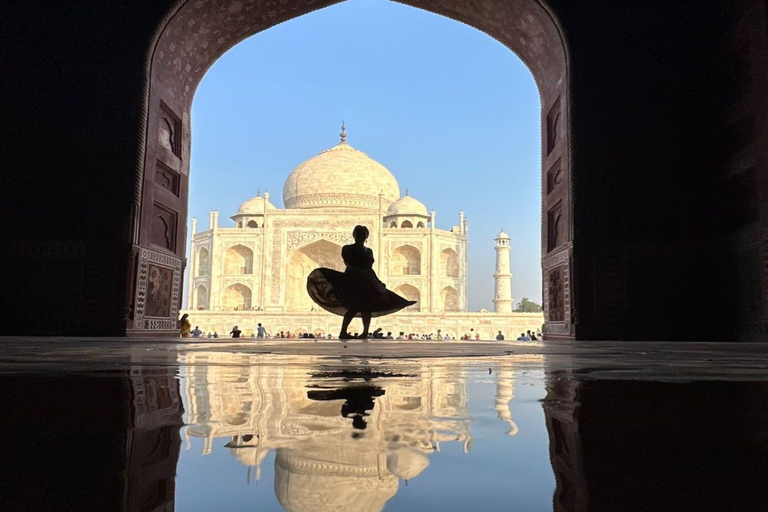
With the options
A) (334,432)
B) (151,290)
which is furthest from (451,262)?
(334,432)

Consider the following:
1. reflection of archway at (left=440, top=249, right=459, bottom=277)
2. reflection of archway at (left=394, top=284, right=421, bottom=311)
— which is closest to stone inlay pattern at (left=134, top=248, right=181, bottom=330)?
reflection of archway at (left=394, top=284, right=421, bottom=311)

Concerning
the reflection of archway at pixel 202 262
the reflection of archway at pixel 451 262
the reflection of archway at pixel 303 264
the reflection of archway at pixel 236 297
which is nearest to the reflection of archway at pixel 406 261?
the reflection of archway at pixel 451 262

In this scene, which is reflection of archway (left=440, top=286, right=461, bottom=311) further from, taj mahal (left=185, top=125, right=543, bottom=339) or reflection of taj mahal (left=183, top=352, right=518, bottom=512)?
reflection of taj mahal (left=183, top=352, right=518, bottom=512)

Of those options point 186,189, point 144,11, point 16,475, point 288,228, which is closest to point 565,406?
point 16,475

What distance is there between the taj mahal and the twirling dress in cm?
1254

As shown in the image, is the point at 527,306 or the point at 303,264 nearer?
the point at 303,264

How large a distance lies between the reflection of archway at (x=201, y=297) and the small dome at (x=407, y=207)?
728 centimetres

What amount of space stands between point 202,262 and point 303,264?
12.3 feet

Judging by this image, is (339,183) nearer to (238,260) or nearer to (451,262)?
(238,260)

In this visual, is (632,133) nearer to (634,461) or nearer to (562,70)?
(562,70)

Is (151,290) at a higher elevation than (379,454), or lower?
higher

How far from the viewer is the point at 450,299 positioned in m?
20.9

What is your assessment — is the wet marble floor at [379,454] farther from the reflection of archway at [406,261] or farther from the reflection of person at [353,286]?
the reflection of archway at [406,261]

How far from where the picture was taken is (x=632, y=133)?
4688 millimetres
